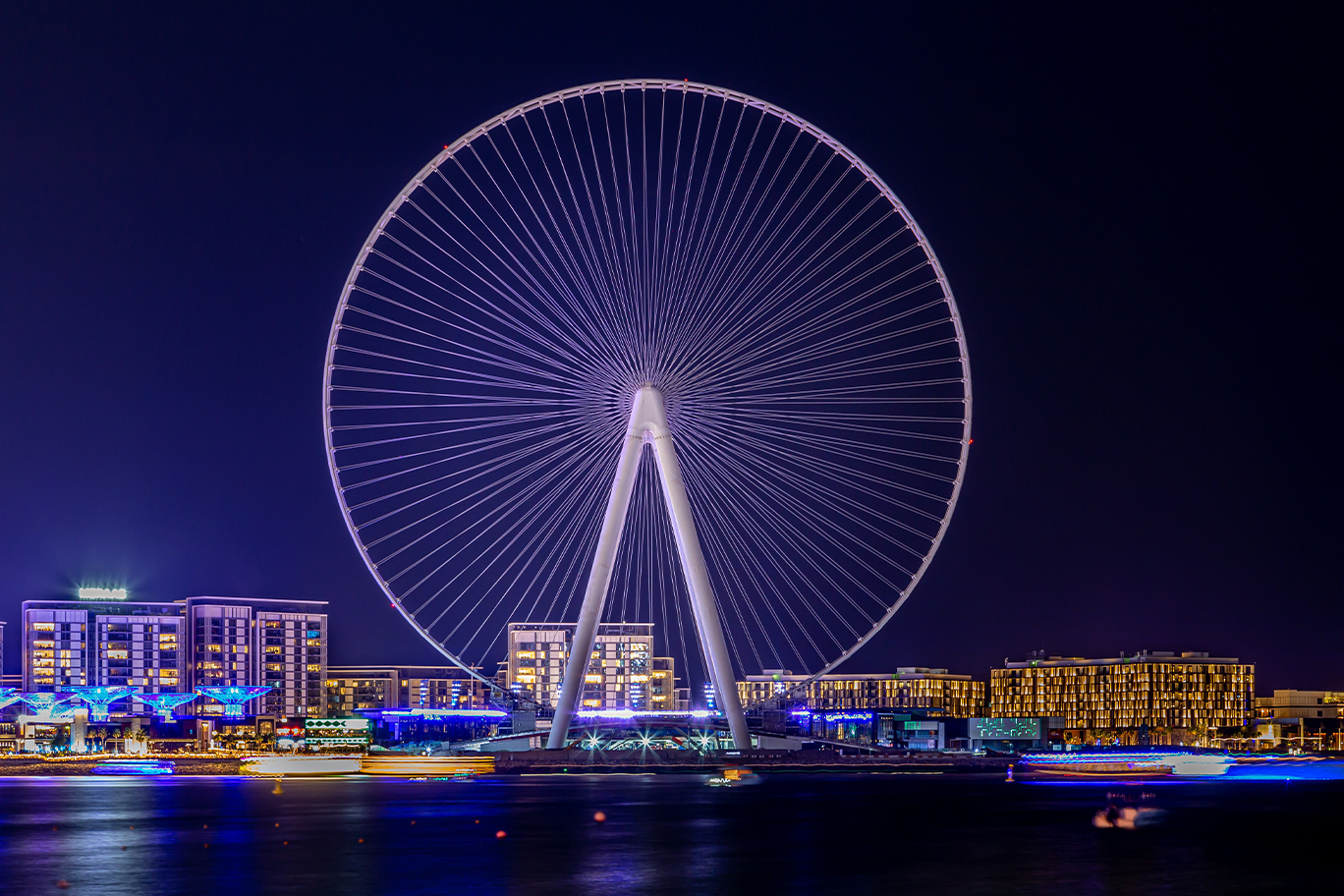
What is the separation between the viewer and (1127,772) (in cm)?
10769

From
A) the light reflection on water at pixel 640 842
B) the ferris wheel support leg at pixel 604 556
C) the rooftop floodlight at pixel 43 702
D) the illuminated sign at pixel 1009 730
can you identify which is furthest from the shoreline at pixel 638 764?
the rooftop floodlight at pixel 43 702

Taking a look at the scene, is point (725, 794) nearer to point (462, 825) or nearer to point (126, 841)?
point (462, 825)

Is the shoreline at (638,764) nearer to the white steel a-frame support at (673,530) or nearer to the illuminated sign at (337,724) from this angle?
the white steel a-frame support at (673,530)

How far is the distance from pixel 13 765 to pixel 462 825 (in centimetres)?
8492

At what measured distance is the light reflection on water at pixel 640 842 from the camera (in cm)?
3997

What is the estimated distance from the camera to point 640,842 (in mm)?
51594

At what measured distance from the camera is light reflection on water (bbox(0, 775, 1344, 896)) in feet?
131

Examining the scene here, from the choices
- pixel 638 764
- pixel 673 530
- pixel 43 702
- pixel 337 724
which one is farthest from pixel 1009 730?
pixel 43 702

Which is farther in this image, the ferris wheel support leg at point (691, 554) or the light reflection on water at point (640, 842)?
the ferris wheel support leg at point (691, 554)

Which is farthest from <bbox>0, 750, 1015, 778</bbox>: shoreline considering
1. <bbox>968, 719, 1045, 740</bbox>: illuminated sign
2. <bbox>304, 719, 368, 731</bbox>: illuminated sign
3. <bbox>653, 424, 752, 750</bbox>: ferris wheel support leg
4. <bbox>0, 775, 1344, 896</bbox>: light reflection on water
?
<bbox>968, 719, 1045, 740</bbox>: illuminated sign

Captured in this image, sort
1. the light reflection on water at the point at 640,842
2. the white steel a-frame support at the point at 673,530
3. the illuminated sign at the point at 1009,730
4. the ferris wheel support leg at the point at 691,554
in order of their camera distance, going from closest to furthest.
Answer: the light reflection on water at the point at 640,842
the white steel a-frame support at the point at 673,530
the ferris wheel support leg at the point at 691,554
the illuminated sign at the point at 1009,730

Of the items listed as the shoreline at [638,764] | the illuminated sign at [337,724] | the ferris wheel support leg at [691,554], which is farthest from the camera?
the illuminated sign at [337,724]

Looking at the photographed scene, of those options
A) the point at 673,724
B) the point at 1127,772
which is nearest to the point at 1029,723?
the point at 673,724

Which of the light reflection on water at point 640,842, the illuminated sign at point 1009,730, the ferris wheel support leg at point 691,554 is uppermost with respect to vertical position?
the ferris wheel support leg at point 691,554
